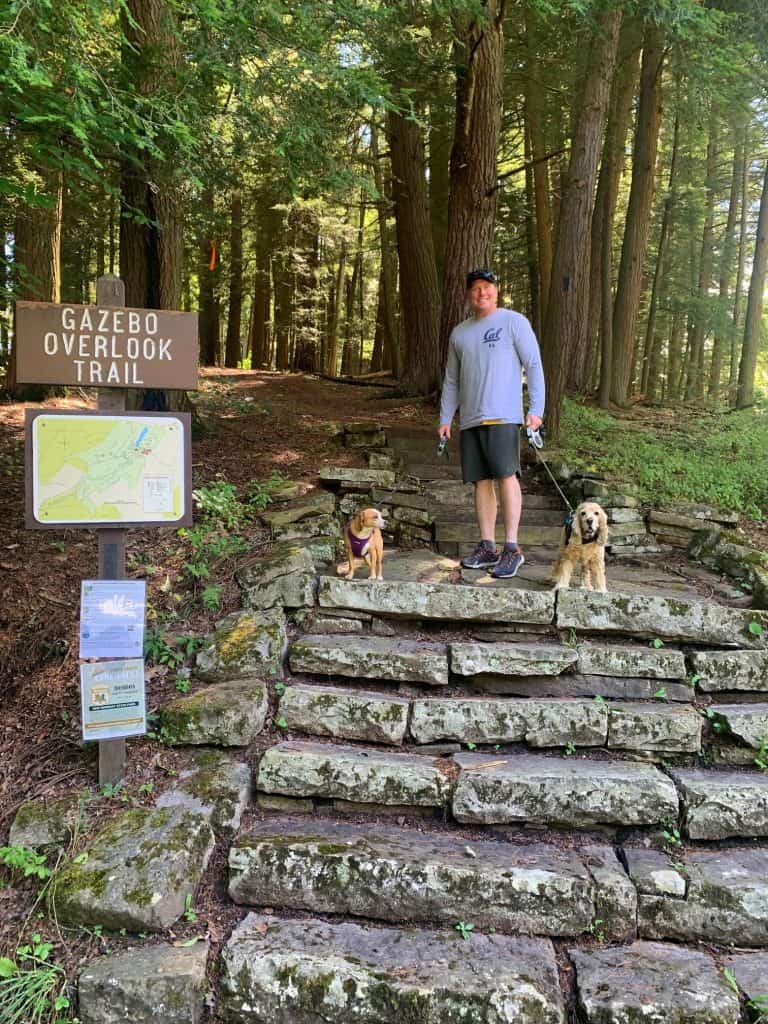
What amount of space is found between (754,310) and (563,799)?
11.8 m

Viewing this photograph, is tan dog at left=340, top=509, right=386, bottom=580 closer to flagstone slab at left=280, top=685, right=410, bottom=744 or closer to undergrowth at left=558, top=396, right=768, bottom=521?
flagstone slab at left=280, top=685, right=410, bottom=744

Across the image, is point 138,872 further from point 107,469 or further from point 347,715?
point 107,469

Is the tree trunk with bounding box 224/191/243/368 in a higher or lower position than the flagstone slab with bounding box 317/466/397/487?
higher

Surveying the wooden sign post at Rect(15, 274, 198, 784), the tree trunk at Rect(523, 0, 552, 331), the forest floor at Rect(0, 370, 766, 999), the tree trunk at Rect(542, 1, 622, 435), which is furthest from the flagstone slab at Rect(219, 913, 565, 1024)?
the tree trunk at Rect(523, 0, 552, 331)

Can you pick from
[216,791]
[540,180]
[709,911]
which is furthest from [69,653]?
[540,180]

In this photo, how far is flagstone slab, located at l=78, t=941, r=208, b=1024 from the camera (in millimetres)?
2377

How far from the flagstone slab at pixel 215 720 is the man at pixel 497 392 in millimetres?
2032

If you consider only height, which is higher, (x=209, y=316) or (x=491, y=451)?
(x=209, y=316)

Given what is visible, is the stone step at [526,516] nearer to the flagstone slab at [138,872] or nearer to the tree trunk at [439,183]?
the flagstone slab at [138,872]

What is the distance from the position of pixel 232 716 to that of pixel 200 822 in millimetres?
565

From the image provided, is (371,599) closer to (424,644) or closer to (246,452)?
→ (424,644)

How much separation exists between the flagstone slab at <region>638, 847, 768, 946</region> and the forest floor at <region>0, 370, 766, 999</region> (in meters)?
1.81

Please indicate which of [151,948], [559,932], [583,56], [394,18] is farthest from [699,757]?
[583,56]

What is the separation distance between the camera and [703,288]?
16109mm
